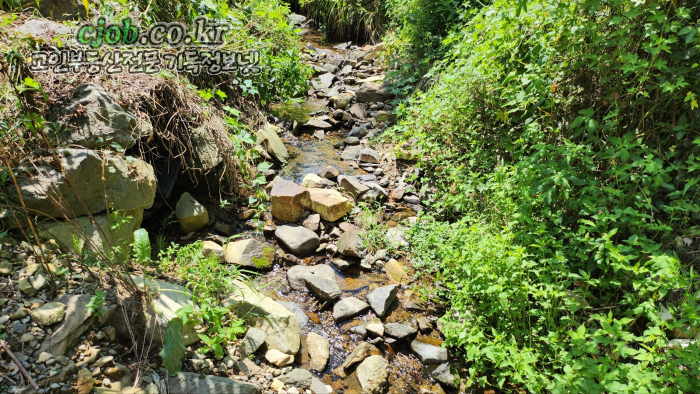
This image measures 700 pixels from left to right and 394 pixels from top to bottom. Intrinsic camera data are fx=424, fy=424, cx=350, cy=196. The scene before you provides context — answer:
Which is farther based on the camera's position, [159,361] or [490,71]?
[490,71]

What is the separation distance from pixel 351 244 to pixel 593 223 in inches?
83.7

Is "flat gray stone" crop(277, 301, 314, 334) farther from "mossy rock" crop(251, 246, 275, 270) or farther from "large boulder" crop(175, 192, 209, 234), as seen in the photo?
"large boulder" crop(175, 192, 209, 234)

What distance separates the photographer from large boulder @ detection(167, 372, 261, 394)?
233 cm

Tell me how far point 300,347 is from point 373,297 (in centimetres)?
79

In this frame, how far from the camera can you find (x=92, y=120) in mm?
3174

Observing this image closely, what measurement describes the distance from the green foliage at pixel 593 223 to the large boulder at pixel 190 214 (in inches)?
89.6

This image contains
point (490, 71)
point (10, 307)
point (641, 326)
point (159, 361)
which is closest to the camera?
point (10, 307)

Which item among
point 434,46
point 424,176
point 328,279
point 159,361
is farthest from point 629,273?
point 434,46

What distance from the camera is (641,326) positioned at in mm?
2896

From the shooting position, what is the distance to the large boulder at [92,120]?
3074 millimetres

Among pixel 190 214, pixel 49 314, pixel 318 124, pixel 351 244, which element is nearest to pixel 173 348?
pixel 49 314

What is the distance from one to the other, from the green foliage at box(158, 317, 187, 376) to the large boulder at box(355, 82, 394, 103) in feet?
17.8

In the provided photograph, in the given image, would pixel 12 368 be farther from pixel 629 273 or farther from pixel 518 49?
pixel 518 49

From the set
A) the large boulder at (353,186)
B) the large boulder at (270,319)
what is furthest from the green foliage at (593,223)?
the large boulder at (353,186)
